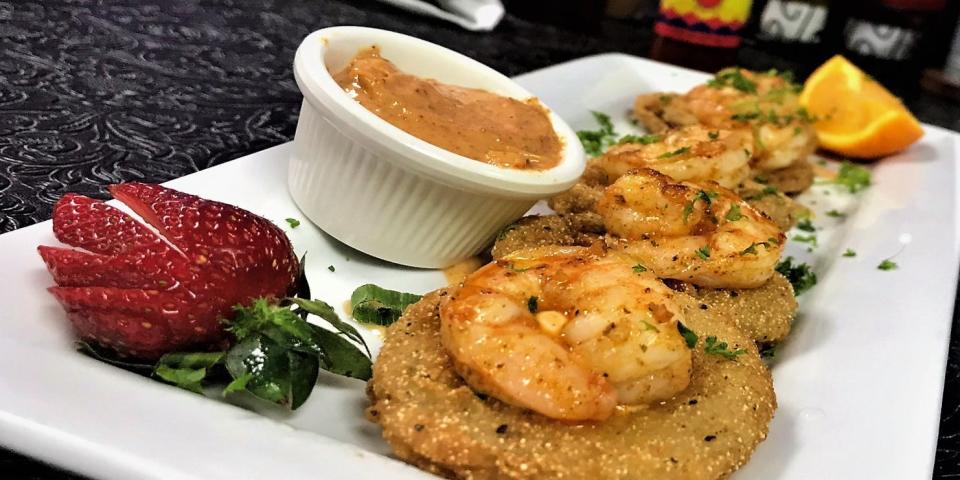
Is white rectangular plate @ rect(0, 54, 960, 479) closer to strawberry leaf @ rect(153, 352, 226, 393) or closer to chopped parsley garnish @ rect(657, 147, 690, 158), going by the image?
strawberry leaf @ rect(153, 352, 226, 393)

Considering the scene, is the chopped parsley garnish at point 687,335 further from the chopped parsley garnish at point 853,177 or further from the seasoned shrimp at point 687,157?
the chopped parsley garnish at point 853,177

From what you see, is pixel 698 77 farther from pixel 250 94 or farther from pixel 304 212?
pixel 304 212

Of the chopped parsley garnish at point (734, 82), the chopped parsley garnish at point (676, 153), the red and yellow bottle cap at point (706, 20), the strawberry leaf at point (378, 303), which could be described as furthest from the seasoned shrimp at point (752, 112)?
the strawberry leaf at point (378, 303)

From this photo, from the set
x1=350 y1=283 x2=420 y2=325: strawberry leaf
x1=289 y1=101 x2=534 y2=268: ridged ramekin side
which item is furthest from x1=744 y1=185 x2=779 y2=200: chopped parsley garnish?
x1=350 y1=283 x2=420 y2=325: strawberry leaf

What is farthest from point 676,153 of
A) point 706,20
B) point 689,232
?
point 706,20

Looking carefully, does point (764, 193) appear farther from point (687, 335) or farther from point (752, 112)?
point (687, 335)

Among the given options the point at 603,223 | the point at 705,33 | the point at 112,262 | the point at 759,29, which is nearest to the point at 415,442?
the point at 112,262
